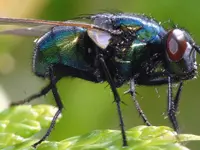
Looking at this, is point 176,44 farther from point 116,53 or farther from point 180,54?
point 116,53

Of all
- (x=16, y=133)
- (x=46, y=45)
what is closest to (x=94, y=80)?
(x=46, y=45)

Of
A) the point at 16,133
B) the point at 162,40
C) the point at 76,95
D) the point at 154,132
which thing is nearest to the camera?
the point at 154,132

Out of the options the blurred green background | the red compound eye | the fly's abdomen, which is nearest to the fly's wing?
the fly's abdomen

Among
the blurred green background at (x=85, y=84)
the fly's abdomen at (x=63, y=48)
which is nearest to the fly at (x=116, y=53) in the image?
the fly's abdomen at (x=63, y=48)

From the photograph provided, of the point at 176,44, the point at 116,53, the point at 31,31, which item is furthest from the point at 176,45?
the point at 31,31

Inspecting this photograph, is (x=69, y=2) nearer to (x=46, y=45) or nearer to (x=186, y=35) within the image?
(x=46, y=45)

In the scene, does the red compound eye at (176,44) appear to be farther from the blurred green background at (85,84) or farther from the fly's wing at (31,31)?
the blurred green background at (85,84)

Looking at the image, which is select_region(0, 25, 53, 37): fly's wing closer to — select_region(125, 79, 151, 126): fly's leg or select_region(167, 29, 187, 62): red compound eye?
select_region(125, 79, 151, 126): fly's leg
